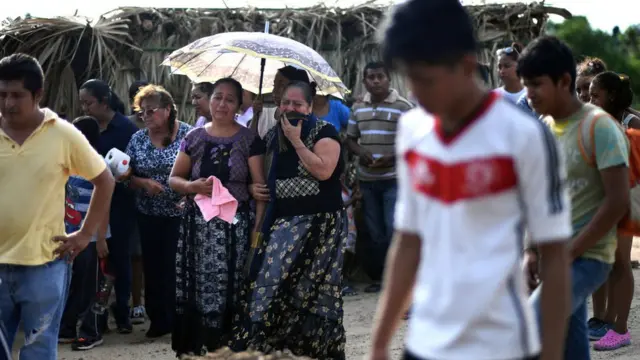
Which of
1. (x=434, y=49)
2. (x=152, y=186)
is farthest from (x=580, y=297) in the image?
(x=152, y=186)

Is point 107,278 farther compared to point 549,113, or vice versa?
point 107,278

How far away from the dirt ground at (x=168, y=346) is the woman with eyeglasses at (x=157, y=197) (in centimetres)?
23

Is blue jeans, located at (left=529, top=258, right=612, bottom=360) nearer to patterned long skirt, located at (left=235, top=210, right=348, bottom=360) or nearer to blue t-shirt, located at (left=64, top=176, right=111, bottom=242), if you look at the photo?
patterned long skirt, located at (left=235, top=210, right=348, bottom=360)

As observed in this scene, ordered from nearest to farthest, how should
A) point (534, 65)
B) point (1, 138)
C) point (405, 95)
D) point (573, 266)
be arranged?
point (534, 65) → point (573, 266) → point (1, 138) → point (405, 95)

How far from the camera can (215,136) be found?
6.74 meters

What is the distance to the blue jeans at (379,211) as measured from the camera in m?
9.56

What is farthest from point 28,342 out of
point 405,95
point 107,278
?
point 405,95

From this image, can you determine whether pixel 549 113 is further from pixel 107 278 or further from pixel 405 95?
pixel 405 95

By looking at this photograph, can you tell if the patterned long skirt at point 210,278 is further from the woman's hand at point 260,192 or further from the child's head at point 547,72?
the child's head at point 547,72

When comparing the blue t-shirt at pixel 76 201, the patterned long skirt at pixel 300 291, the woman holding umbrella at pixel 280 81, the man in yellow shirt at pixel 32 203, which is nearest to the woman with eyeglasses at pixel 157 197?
the blue t-shirt at pixel 76 201

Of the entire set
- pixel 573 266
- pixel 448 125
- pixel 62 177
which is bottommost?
pixel 573 266

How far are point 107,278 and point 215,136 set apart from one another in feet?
6.08

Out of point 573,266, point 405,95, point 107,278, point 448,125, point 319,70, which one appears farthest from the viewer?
point 405,95

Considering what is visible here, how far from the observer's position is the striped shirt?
31.2ft
